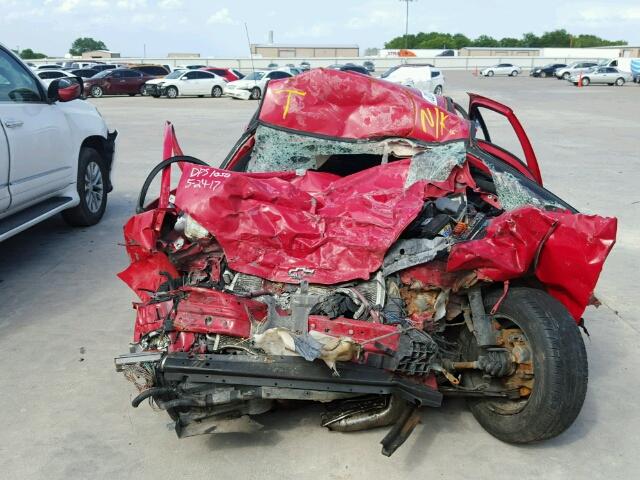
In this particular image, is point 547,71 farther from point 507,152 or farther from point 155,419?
point 155,419

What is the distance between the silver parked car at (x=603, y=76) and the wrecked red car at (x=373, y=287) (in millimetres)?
46893

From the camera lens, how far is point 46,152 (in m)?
6.05

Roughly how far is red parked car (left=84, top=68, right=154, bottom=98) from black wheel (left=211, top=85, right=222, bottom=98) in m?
4.17

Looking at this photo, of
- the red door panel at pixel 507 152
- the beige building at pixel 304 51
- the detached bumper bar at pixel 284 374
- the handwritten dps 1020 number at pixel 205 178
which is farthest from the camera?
the beige building at pixel 304 51

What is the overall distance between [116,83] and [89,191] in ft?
91.8

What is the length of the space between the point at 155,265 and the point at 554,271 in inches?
86.6

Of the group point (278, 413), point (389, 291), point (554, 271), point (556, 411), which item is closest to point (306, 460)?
point (278, 413)

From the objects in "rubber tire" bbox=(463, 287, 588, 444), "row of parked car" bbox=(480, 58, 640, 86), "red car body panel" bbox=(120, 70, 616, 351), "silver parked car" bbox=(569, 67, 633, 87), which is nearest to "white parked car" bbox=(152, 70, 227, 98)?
"row of parked car" bbox=(480, 58, 640, 86)

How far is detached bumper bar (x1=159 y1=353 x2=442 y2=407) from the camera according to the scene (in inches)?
114

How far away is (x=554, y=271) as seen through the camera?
3154 millimetres

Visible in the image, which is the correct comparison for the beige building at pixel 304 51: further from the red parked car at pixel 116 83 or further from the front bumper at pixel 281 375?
the front bumper at pixel 281 375

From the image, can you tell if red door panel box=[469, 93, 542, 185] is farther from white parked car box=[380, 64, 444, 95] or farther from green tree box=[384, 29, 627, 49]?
green tree box=[384, 29, 627, 49]

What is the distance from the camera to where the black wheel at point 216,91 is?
32.5m

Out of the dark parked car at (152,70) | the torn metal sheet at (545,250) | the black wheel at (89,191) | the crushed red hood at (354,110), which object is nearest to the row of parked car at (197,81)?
the dark parked car at (152,70)
